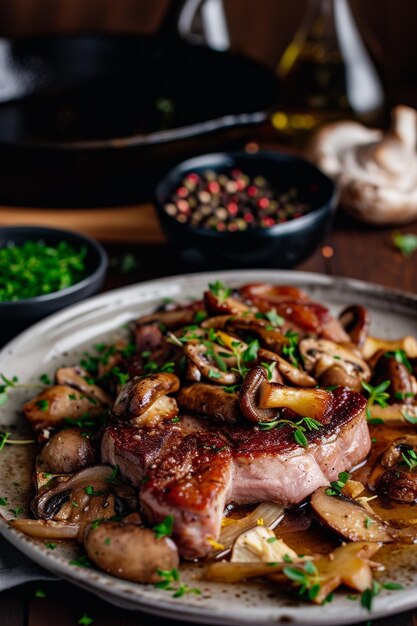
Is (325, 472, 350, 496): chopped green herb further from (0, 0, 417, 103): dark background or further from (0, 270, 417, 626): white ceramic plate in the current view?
(0, 0, 417, 103): dark background

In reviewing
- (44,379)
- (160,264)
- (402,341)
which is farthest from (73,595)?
(160,264)

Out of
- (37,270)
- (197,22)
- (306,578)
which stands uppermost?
(197,22)

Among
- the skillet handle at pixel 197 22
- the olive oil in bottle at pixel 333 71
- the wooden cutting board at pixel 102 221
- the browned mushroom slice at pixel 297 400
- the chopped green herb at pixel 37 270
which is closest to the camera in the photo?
the browned mushroom slice at pixel 297 400

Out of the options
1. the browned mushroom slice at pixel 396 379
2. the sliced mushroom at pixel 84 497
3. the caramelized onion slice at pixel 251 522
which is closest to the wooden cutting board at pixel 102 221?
the browned mushroom slice at pixel 396 379

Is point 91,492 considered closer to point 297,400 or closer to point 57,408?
point 57,408

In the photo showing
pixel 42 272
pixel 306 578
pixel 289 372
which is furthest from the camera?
pixel 42 272

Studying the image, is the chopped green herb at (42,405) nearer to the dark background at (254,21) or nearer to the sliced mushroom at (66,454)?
the sliced mushroom at (66,454)

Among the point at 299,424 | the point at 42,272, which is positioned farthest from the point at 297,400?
the point at 42,272

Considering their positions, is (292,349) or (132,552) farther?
(292,349)
